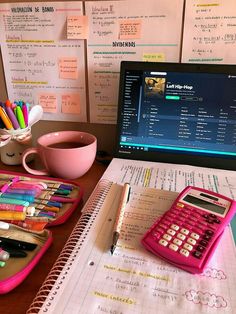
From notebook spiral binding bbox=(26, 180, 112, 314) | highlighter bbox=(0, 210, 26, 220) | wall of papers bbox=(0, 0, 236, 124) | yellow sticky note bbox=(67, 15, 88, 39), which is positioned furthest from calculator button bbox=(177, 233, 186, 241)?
yellow sticky note bbox=(67, 15, 88, 39)

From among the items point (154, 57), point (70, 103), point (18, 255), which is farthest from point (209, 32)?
point (18, 255)

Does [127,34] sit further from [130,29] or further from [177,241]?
[177,241]

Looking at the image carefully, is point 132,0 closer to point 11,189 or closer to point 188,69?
point 188,69

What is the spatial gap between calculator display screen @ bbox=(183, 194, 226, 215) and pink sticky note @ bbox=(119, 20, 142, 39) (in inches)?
17.4

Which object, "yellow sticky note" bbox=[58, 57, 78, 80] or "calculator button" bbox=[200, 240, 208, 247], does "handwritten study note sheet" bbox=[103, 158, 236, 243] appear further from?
"yellow sticky note" bbox=[58, 57, 78, 80]

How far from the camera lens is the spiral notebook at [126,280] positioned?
13.5 inches

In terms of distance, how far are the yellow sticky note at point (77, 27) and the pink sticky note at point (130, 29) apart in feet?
0.31

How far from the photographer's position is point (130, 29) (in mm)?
713

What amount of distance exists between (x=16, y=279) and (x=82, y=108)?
0.53 m

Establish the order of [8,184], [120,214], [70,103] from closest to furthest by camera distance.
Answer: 1. [120,214]
2. [8,184]
3. [70,103]

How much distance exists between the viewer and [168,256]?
0.40 meters

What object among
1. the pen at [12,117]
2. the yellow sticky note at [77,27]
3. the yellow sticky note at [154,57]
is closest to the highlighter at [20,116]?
the pen at [12,117]

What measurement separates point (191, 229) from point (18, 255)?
27 cm

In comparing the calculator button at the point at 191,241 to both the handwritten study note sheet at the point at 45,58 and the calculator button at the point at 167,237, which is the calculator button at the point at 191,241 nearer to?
the calculator button at the point at 167,237
